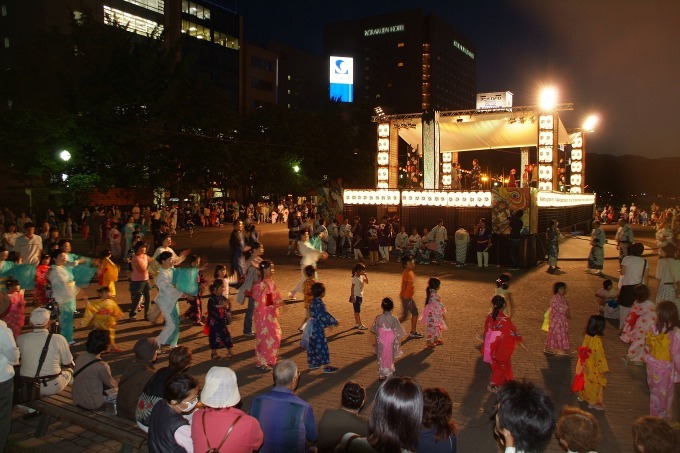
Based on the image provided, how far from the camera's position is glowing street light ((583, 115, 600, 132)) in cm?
3366

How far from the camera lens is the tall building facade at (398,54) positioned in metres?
140

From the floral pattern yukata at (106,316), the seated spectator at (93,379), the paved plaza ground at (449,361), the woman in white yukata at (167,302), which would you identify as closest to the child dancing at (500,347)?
the paved plaza ground at (449,361)

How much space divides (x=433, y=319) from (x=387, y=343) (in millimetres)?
1971

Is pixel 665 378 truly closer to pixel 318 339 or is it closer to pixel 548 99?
pixel 318 339

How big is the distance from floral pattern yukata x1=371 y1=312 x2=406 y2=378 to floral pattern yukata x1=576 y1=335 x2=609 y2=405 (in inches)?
91.9

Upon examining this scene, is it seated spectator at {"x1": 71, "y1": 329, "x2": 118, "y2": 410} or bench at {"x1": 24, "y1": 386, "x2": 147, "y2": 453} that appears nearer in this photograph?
bench at {"x1": 24, "y1": 386, "x2": 147, "y2": 453}

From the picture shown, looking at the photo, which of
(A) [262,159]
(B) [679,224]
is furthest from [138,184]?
(B) [679,224]

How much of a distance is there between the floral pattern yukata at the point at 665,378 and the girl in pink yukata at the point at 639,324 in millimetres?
987

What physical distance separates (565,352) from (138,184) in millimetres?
26574

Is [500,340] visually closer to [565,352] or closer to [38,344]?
[565,352]

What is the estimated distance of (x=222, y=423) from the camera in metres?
3.58

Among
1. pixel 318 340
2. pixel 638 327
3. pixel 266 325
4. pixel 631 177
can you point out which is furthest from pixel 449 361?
pixel 631 177

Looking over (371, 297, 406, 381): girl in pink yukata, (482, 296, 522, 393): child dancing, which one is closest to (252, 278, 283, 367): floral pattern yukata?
(371, 297, 406, 381): girl in pink yukata

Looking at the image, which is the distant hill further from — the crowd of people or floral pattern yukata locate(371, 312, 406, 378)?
floral pattern yukata locate(371, 312, 406, 378)
